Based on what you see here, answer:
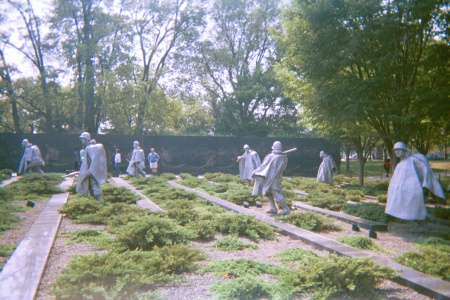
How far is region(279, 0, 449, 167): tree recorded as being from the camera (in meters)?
14.4

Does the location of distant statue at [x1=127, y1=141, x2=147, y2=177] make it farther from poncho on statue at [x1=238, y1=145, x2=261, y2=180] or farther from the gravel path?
the gravel path

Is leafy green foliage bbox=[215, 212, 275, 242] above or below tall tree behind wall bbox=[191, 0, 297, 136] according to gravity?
below

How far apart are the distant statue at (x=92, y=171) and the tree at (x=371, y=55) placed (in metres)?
8.22

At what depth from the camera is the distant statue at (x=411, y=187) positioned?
947 cm

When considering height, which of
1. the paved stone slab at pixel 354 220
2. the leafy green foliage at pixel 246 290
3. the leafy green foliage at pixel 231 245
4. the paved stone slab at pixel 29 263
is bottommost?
the paved stone slab at pixel 354 220

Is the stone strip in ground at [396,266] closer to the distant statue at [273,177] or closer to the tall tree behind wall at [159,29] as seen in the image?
the distant statue at [273,177]

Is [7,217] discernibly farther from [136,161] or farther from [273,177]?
[136,161]

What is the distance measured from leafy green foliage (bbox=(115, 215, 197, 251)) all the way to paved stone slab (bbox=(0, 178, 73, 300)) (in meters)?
1.23

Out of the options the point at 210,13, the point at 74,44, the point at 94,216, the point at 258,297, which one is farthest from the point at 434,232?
the point at 210,13

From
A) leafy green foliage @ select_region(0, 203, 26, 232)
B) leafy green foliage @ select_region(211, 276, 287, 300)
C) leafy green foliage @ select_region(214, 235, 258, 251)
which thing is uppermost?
leafy green foliage @ select_region(0, 203, 26, 232)

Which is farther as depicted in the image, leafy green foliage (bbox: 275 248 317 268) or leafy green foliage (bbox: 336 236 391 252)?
leafy green foliage (bbox: 336 236 391 252)

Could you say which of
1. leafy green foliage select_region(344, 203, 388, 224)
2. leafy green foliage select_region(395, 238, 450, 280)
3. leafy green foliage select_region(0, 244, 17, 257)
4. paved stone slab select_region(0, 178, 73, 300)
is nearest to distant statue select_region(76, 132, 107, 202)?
paved stone slab select_region(0, 178, 73, 300)

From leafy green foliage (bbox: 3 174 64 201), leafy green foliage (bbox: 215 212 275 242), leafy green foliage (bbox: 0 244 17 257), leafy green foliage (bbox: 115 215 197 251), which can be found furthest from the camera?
leafy green foliage (bbox: 3 174 64 201)

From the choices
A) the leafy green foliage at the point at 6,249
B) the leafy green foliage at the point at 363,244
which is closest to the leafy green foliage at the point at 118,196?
the leafy green foliage at the point at 6,249
